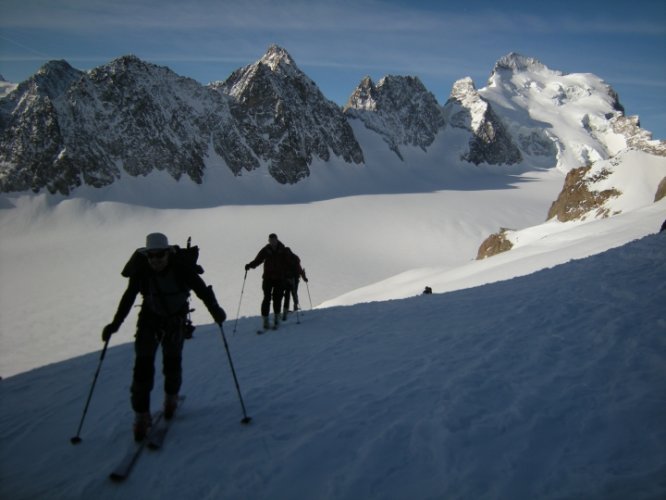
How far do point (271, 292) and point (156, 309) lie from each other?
19.8 ft

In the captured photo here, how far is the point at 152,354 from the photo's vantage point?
15.0 ft

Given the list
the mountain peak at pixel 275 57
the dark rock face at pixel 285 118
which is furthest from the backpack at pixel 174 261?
the mountain peak at pixel 275 57

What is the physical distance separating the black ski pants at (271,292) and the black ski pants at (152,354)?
531 cm

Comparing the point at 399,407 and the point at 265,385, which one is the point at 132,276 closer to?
the point at 265,385

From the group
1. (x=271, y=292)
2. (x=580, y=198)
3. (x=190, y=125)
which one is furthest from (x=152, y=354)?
(x=190, y=125)

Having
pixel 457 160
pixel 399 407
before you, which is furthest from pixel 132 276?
pixel 457 160

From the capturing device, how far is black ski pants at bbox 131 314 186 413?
4.45 metres

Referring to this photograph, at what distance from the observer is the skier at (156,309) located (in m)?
4.47

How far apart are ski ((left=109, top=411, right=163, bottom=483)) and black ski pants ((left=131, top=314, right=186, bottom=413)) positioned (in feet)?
1.07

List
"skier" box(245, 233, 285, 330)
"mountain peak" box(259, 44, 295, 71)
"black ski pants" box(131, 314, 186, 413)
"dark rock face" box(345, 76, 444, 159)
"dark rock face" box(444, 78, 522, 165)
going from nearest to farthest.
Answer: "black ski pants" box(131, 314, 186, 413)
"skier" box(245, 233, 285, 330)
"mountain peak" box(259, 44, 295, 71)
"dark rock face" box(345, 76, 444, 159)
"dark rock face" box(444, 78, 522, 165)

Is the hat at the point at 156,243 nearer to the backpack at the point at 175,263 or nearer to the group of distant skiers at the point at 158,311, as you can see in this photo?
the group of distant skiers at the point at 158,311

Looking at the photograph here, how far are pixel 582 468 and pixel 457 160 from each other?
15009 centimetres

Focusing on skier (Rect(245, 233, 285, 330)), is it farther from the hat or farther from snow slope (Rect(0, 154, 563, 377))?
snow slope (Rect(0, 154, 563, 377))

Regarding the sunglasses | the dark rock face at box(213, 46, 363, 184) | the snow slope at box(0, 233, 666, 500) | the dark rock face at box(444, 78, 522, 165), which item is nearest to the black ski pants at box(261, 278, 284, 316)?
the snow slope at box(0, 233, 666, 500)
